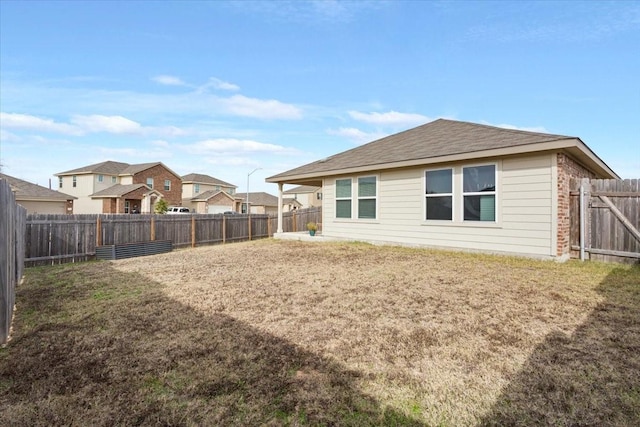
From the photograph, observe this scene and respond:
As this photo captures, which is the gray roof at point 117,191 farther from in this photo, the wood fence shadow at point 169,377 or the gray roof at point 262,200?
the wood fence shadow at point 169,377

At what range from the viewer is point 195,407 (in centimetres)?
220

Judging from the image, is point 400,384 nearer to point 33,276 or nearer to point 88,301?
point 88,301

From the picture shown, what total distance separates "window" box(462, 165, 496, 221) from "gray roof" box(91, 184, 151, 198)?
35.8 m

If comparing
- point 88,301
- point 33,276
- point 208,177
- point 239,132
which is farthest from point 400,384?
point 208,177

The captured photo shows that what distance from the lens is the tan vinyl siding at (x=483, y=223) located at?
295 inches

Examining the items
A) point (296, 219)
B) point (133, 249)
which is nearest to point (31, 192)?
point (133, 249)

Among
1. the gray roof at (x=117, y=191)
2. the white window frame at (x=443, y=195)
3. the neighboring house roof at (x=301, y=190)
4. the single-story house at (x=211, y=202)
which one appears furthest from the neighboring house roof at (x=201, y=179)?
the white window frame at (x=443, y=195)

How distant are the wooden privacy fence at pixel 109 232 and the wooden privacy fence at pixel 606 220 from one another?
13022 millimetres

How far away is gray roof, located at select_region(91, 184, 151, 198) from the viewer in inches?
1348

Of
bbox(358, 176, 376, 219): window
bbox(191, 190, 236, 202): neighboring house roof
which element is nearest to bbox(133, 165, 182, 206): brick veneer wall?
bbox(191, 190, 236, 202): neighboring house roof

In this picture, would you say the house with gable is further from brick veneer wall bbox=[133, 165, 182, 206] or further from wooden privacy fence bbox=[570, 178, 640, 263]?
wooden privacy fence bbox=[570, 178, 640, 263]

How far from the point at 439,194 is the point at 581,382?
23.9ft

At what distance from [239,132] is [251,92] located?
994 cm

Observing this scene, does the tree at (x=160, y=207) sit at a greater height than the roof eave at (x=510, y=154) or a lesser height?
lesser
